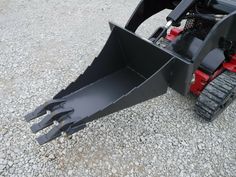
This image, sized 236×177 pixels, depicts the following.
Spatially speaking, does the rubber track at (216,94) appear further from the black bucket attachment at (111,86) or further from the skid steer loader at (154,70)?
the black bucket attachment at (111,86)

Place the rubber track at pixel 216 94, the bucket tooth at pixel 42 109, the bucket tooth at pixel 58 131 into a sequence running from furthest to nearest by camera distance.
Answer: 1. the rubber track at pixel 216 94
2. the bucket tooth at pixel 42 109
3. the bucket tooth at pixel 58 131

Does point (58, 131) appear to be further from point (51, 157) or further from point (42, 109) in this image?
point (51, 157)

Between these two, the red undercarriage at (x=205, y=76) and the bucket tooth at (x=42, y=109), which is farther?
the red undercarriage at (x=205, y=76)

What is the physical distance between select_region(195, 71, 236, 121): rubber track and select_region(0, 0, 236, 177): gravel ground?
0.71ft

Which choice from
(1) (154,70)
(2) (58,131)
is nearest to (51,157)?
(2) (58,131)

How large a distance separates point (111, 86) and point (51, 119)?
61 centimetres

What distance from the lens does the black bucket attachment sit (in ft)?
6.23

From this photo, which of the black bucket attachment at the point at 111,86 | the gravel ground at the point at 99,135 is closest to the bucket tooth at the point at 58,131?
the black bucket attachment at the point at 111,86

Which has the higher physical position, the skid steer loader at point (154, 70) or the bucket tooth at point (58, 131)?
the skid steer loader at point (154, 70)

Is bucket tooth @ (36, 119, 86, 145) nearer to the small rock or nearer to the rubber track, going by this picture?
the small rock

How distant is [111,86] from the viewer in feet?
7.61

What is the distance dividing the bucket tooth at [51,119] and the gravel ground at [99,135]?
487 mm

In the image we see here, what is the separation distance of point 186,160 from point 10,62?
2.41 meters

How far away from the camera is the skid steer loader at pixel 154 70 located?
75.2 inches
